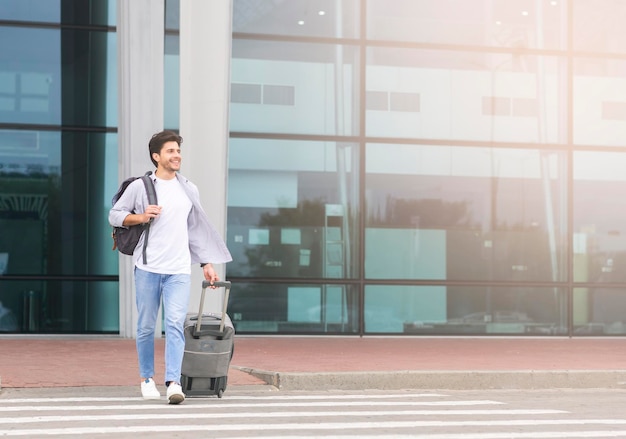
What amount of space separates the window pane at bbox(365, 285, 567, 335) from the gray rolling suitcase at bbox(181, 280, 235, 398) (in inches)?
366

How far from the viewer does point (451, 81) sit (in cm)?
1844

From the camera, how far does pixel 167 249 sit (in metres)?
8.71

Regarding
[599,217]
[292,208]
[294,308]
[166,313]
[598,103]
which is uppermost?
[598,103]

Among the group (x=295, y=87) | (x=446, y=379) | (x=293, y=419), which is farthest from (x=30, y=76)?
(x=293, y=419)

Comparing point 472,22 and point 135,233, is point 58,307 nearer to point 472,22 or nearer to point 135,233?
point 472,22

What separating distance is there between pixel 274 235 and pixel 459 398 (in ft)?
27.1

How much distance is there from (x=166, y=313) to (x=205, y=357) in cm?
50

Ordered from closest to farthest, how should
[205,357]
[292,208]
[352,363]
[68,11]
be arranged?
[205,357] < [352,363] < [68,11] < [292,208]

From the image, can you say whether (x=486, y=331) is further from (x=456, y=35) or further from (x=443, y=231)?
(x=456, y=35)

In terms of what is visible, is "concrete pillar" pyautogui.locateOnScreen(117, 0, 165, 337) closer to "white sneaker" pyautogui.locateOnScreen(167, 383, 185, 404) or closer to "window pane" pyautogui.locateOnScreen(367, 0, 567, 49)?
"window pane" pyautogui.locateOnScreen(367, 0, 567, 49)

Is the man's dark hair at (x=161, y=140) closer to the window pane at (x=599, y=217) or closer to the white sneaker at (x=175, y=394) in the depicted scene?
the white sneaker at (x=175, y=394)

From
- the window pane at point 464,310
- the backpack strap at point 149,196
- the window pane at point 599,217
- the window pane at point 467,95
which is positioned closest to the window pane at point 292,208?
the window pane at point 464,310

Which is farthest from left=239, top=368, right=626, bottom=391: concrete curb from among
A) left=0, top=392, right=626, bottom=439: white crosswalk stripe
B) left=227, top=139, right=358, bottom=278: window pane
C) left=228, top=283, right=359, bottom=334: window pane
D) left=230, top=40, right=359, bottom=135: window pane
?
left=230, top=40, right=359, bottom=135: window pane

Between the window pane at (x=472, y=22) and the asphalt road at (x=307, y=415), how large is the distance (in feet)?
30.3
